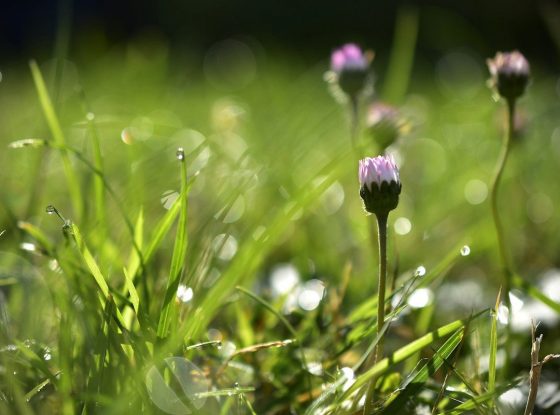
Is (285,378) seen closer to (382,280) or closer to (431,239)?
(382,280)

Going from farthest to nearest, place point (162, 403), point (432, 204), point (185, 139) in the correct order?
point (185, 139) → point (432, 204) → point (162, 403)

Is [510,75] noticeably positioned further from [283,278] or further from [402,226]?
[402,226]

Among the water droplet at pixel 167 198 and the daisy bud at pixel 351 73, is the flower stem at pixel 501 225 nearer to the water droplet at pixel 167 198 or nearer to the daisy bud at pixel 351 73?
the daisy bud at pixel 351 73

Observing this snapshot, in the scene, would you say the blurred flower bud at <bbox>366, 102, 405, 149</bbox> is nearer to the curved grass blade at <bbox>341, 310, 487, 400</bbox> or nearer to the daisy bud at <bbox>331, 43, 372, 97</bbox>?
the daisy bud at <bbox>331, 43, 372, 97</bbox>

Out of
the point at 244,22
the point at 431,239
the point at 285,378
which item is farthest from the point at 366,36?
the point at 285,378

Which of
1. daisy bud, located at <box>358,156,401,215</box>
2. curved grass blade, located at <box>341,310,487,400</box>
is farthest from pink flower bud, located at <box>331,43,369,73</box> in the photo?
curved grass blade, located at <box>341,310,487,400</box>

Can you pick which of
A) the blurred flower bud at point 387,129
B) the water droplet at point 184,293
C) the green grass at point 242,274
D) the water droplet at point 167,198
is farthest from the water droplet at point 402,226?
the water droplet at point 184,293

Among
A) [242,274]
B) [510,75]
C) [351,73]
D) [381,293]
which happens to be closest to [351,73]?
[351,73]
